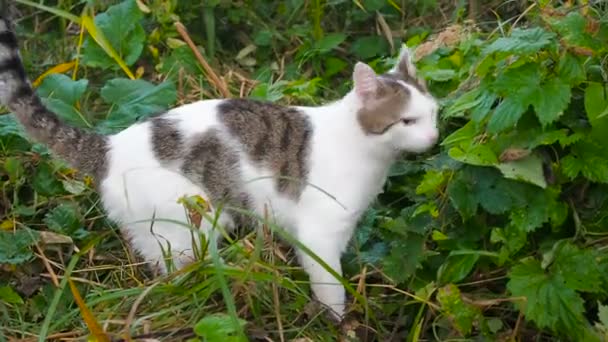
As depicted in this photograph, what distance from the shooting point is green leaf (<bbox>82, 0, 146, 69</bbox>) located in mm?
3791

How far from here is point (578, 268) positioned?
2.41m

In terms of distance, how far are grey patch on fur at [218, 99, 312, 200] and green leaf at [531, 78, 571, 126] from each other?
0.74m

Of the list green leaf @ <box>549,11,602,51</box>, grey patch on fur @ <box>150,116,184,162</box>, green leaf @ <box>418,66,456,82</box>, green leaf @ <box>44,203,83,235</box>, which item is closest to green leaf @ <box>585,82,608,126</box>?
green leaf @ <box>549,11,602,51</box>

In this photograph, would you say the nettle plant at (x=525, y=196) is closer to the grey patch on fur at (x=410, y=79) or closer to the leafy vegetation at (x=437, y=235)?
the leafy vegetation at (x=437, y=235)

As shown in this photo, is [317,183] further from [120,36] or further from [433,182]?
[120,36]

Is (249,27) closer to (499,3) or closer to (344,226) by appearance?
(499,3)

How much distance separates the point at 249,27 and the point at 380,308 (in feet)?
6.35

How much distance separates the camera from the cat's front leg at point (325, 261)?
2.79 metres

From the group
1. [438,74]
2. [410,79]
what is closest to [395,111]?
Answer: [410,79]

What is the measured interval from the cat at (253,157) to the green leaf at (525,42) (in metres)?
0.39

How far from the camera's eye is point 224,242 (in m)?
3.08

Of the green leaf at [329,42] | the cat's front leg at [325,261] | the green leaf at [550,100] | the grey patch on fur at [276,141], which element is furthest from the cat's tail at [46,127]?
the green leaf at [329,42]

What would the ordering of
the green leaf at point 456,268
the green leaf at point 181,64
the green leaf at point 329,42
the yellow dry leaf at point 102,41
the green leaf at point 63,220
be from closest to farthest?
the green leaf at point 456,268, the green leaf at point 63,220, the yellow dry leaf at point 102,41, the green leaf at point 181,64, the green leaf at point 329,42

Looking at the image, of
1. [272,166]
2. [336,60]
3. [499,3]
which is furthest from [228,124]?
[499,3]
